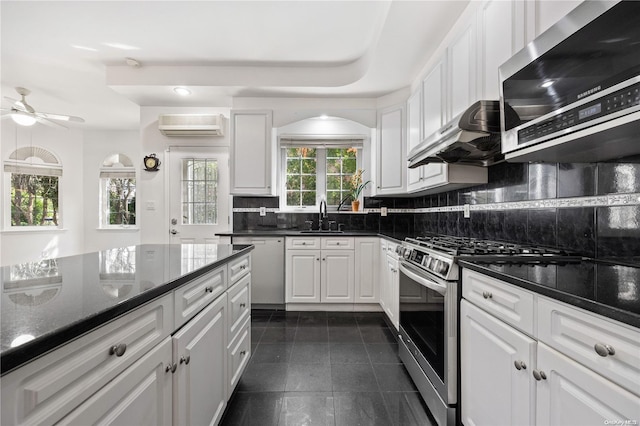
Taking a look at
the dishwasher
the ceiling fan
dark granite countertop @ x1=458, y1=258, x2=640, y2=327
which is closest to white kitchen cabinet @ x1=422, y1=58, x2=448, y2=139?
dark granite countertop @ x1=458, y1=258, x2=640, y2=327

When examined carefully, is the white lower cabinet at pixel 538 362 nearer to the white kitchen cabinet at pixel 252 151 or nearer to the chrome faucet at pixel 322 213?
the chrome faucet at pixel 322 213

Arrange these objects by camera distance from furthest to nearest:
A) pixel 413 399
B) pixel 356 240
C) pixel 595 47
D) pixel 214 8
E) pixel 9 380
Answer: pixel 356 240, pixel 214 8, pixel 413 399, pixel 595 47, pixel 9 380

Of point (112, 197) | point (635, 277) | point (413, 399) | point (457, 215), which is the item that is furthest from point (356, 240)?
point (112, 197)

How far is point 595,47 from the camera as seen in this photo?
2.93 ft

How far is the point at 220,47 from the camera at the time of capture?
9.11ft

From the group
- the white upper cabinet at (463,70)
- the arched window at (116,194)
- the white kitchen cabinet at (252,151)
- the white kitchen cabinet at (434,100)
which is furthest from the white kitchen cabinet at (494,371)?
the arched window at (116,194)

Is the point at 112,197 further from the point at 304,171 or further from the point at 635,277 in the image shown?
the point at 635,277

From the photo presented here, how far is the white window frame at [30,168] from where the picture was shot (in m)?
4.76

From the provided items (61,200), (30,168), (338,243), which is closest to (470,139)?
(338,243)

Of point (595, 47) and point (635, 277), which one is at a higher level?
point (595, 47)

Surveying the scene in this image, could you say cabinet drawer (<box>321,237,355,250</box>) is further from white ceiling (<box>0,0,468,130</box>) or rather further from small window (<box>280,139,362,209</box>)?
white ceiling (<box>0,0,468,130</box>)

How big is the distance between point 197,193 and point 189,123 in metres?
0.95

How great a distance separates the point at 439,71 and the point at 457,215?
124 cm

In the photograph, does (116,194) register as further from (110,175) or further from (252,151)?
(252,151)
